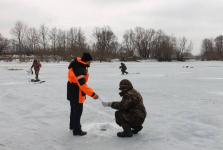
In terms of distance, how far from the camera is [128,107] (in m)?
3.37

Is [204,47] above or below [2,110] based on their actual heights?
above

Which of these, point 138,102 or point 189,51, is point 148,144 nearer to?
point 138,102

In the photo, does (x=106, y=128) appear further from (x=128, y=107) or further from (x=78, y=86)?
(x=78, y=86)

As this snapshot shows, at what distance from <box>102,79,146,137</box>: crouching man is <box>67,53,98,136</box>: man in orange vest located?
44 cm

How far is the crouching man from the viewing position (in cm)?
337

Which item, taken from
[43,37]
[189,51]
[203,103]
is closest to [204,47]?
[189,51]

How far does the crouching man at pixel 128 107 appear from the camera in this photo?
3366 millimetres

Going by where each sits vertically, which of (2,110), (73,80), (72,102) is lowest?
(2,110)

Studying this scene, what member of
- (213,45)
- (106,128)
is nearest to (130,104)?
(106,128)

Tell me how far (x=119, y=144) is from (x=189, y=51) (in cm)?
7791

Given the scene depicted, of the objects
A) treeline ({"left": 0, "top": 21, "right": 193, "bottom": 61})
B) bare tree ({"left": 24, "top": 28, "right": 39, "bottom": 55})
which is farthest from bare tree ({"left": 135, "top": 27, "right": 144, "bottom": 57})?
bare tree ({"left": 24, "top": 28, "right": 39, "bottom": 55})

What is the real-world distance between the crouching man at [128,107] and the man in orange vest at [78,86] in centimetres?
44

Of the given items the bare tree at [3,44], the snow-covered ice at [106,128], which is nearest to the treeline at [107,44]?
the bare tree at [3,44]

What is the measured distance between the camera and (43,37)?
68.4 m
